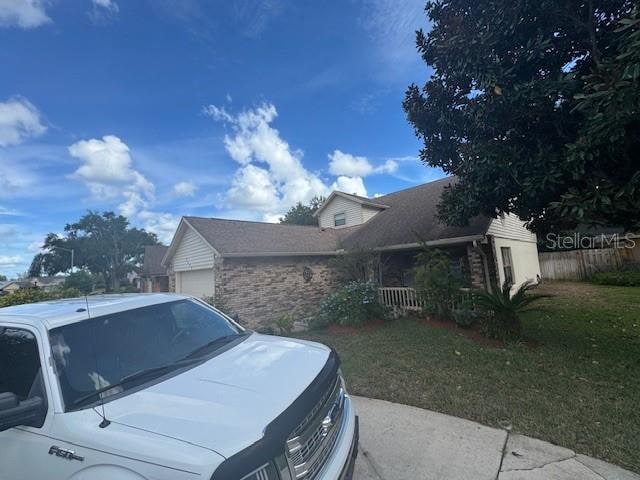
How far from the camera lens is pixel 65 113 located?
29.6ft

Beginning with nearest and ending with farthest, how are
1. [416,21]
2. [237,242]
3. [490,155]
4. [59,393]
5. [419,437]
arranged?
[59,393], [419,437], [490,155], [416,21], [237,242]

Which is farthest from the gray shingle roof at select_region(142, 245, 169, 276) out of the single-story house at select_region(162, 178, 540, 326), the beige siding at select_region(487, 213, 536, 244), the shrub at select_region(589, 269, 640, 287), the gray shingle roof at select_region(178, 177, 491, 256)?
the shrub at select_region(589, 269, 640, 287)

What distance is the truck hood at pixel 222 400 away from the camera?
4.90 ft

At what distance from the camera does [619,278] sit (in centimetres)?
1388

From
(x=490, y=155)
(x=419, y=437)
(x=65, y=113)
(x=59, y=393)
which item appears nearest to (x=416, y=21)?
(x=490, y=155)

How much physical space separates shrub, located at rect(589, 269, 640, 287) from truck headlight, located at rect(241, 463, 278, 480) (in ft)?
59.8

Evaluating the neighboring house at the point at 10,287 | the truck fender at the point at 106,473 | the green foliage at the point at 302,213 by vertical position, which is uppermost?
the green foliage at the point at 302,213

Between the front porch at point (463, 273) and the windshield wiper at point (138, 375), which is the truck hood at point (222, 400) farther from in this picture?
the front porch at point (463, 273)

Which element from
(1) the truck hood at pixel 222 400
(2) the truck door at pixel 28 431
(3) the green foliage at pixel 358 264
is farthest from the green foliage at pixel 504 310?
(2) the truck door at pixel 28 431

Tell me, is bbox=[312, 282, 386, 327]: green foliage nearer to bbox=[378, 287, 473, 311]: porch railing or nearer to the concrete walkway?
bbox=[378, 287, 473, 311]: porch railing

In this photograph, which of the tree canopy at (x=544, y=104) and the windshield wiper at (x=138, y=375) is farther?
the tree canopy at (x=544, y=104)

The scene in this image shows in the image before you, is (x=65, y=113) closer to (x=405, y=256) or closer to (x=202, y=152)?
(x=202, y=152)

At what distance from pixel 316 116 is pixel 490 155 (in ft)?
28.7

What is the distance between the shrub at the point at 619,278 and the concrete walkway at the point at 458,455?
15.3 m
